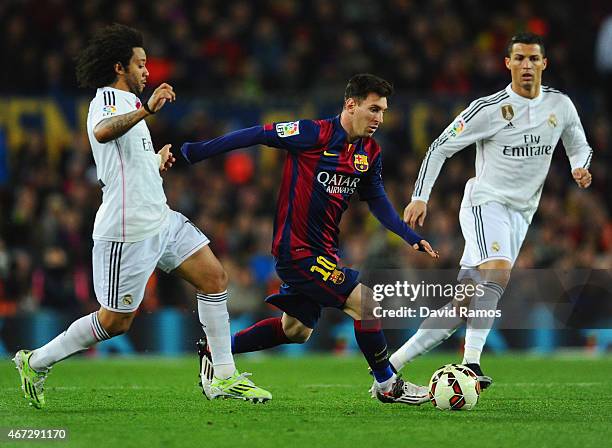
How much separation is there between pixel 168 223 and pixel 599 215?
899 cm

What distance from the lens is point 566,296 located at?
12570 millimetres

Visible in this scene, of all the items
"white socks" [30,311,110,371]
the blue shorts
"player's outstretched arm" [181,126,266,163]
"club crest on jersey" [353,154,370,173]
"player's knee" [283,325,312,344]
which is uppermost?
"player's outstretched arm" [181,126,266,163]

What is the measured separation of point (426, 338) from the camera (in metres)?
8.28

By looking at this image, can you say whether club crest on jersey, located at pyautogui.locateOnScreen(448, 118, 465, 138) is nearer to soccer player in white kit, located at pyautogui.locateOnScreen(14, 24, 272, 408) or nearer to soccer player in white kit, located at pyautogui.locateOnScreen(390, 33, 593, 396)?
soccer player in white kit, located at pyautogui.locateOnScreen(390, 33, 593, 396)

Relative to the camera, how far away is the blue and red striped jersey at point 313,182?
301 inches

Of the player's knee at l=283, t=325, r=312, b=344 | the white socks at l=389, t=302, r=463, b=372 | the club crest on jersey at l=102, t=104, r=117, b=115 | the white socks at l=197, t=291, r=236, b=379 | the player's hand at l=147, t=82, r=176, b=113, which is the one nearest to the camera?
the player's hand at l=147, t=82, r=176, b=113

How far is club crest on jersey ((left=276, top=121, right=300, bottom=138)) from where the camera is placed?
760 cm

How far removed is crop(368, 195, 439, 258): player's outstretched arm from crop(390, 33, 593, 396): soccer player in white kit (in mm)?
431

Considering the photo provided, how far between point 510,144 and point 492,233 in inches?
27.2

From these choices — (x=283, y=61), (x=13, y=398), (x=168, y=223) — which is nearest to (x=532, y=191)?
(x=168, y=223)

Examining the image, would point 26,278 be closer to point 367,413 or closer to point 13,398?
point 13,398

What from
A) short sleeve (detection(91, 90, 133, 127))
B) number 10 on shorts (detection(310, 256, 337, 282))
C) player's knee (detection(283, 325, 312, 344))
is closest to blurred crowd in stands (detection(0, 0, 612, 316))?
player's knee (detection(283, 325, 312, 344))

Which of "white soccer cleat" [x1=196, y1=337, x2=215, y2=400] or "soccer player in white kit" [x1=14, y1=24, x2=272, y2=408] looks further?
"white soccer cleat" [x1=196, y1=337, x2=215, y2=400]

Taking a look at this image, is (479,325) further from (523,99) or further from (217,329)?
(217,329)
